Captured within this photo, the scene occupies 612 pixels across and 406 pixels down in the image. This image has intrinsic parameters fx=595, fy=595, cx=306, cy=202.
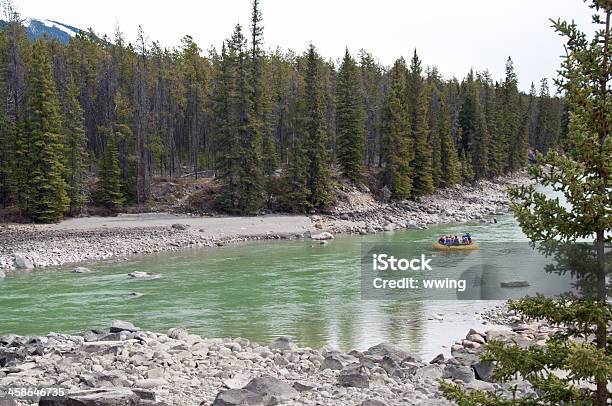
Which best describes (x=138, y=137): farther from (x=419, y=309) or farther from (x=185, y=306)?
(x=419, y=309)

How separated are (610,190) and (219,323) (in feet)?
44.3

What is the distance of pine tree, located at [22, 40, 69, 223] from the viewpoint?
3691cm

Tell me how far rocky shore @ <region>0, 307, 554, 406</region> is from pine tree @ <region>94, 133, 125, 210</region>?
96.9 ft

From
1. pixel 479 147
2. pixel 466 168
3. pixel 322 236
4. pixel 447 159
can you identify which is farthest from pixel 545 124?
pixel 322 236

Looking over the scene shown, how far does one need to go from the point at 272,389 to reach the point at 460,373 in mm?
3927

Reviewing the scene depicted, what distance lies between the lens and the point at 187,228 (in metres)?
36.7

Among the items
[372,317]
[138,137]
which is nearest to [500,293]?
[372,317]

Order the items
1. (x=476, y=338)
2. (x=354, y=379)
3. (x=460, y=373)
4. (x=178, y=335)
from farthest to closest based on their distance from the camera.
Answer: (x=178, y=335) < (x=476, y=338) < (x=460, y=373) < (x=354, y=379)

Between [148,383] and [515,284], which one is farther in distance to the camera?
[515,284]

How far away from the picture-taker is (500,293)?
21.3 m

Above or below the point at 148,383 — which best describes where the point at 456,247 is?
above

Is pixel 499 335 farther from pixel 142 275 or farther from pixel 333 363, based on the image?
pixel 142 275

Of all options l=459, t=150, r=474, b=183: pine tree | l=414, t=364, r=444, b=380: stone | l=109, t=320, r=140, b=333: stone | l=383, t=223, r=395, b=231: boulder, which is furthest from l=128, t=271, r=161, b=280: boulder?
l=459, t=150, r=474, b=183: pine tree

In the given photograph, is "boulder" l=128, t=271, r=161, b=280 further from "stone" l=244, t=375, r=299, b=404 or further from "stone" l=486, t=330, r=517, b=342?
"stone" l=244, t=375, r=299, b=404
